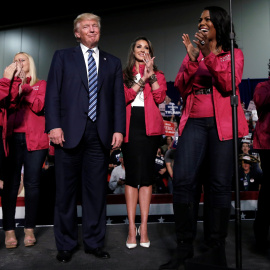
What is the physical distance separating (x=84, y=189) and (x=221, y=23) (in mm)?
1302

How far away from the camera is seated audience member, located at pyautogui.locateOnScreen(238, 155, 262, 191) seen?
5177 mm

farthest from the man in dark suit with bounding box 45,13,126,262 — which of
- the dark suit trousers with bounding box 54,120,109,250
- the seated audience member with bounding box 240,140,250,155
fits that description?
the seated audience member with bounding box 240,140,250,155

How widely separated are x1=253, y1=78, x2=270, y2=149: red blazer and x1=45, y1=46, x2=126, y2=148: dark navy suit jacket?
96 centimetres

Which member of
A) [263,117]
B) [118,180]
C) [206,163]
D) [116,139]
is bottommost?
[118,180]

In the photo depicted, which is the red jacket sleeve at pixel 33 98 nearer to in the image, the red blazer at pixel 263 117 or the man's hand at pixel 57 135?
the man's hand at pixel 57 135

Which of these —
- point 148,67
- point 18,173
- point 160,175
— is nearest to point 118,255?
point 18,173

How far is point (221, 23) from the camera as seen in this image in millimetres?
2004

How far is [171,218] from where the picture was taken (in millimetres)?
3873

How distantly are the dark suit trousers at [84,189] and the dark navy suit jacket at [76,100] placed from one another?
0.07 meters

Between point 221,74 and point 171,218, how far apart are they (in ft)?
7.57

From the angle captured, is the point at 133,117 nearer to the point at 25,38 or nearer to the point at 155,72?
the point at 155,72

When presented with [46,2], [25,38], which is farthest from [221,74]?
[25,38]

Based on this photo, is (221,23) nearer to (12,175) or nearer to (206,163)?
(206,163)

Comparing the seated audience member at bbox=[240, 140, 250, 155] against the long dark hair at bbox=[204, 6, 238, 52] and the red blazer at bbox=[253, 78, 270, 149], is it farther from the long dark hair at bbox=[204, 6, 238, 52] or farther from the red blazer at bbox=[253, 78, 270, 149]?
the long dark hair at bbox=[204, 6, 238, 52]
